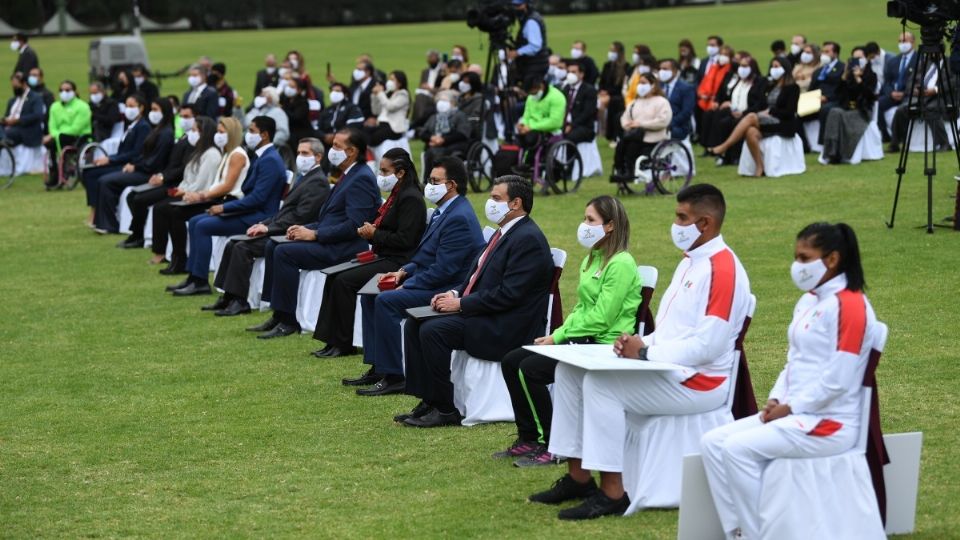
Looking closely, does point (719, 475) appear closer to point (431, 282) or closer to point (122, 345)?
point (431, 282)

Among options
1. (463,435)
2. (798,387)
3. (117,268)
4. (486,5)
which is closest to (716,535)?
(798,387)

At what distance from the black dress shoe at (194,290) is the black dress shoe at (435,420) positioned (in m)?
5.49

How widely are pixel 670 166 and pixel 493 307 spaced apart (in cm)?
1002

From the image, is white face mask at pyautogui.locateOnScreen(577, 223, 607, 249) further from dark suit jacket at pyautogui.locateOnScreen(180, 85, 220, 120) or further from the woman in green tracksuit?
dark suit jacket at pyautogui.locateOnScreen(180, 85, 220, 120)

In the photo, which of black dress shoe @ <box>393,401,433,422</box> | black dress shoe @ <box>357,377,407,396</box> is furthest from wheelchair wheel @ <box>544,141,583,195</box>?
black dress shoe @ <box>393,401,433,422</box>

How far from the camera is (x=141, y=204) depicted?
15.7m

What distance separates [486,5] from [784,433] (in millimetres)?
14011

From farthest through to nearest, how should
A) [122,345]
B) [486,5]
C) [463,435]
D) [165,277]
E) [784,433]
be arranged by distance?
[486,5] < [165,277] < [122,345] < [463,435] < [784,433]

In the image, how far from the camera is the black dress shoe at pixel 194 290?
13.3 metres

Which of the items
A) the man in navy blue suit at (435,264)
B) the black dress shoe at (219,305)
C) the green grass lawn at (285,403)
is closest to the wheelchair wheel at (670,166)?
the green grass lawn at (285,403)

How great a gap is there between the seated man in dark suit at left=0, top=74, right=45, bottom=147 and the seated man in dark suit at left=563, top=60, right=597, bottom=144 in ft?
31.7

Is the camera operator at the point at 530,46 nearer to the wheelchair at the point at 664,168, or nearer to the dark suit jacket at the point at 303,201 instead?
the wheelchair at the point at 664,168

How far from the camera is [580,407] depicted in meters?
6.57

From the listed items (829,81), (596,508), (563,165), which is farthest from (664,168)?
(596,508)
